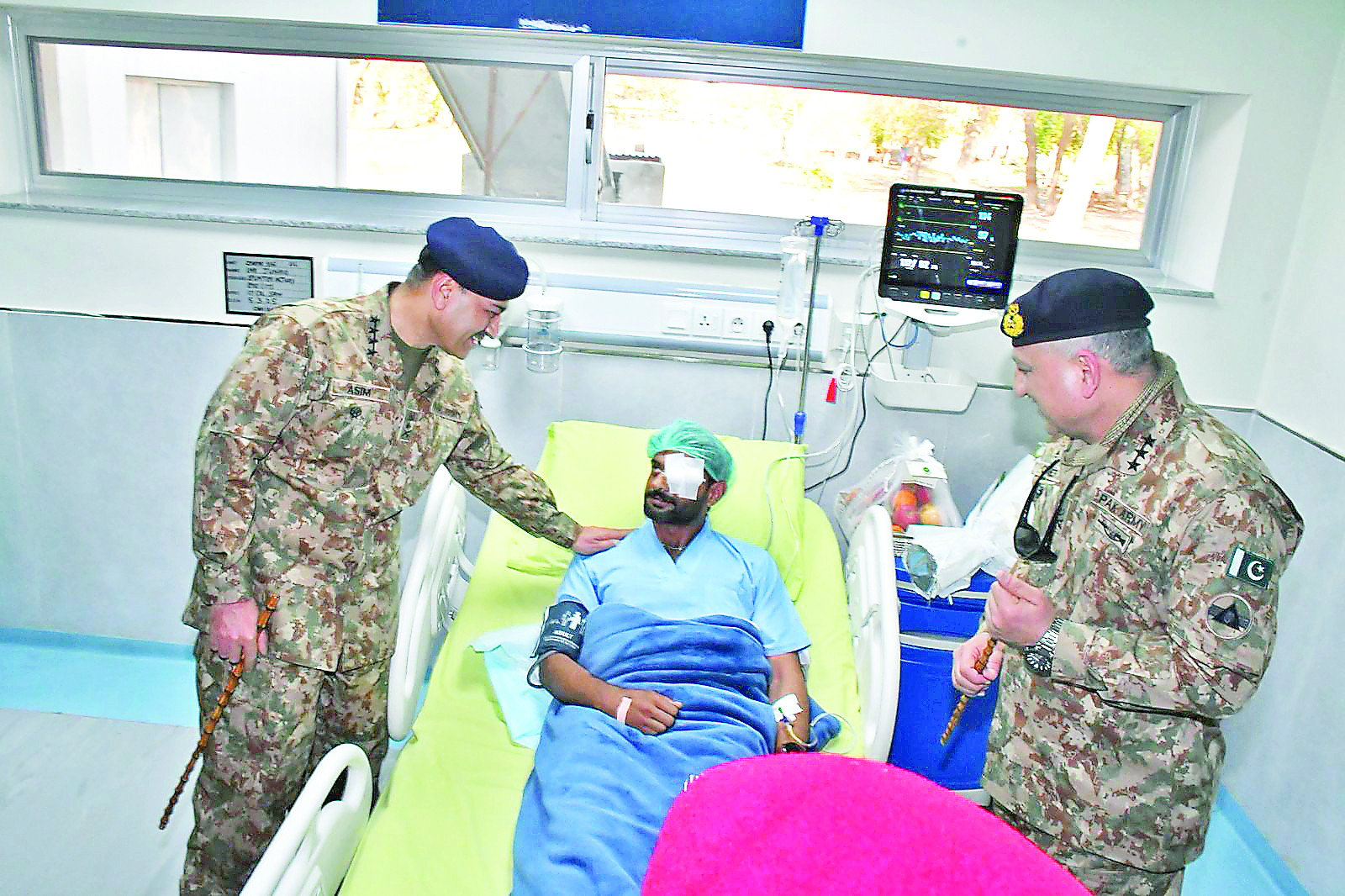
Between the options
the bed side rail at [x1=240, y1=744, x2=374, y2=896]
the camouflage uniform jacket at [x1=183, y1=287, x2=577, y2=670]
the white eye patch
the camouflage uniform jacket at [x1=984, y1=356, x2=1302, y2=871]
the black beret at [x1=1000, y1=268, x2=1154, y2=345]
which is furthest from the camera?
the white eye patch

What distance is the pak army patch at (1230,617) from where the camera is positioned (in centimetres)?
162

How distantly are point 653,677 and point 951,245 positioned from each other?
143 cm

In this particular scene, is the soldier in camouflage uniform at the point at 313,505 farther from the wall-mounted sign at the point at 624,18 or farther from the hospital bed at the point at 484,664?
the wall-mounted sign at the point at 624,18

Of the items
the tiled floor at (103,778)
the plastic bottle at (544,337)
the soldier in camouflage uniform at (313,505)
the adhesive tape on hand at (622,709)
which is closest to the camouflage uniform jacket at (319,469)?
the soldier in camouflage uniform at (313,505)

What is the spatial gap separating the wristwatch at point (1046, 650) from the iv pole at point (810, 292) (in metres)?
1.31

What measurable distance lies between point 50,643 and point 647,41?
289 centimetres

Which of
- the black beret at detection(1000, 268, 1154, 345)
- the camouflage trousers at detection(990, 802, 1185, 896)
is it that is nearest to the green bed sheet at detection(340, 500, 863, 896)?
the camouflage trousers at detection(990, 802, 1185, 896)

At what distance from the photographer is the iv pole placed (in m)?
2.88

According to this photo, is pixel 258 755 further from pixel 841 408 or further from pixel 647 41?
pixel 647 41

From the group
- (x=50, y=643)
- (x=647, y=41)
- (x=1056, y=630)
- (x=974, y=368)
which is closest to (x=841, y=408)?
(x=974, y=368)

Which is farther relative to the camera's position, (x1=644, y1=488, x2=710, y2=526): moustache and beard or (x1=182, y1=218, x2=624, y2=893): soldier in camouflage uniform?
(x1=644, y1=488, x2=710, y2=526): moustache and beard

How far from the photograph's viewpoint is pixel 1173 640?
169cm

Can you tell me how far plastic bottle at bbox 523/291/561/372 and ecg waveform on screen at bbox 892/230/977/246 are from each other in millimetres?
1058

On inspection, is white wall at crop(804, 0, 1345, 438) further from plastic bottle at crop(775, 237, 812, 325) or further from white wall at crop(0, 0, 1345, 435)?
plastic bottle at crop(775, 237, 812, 325)
